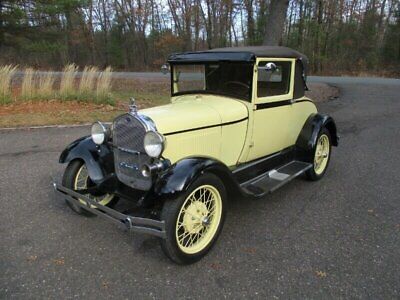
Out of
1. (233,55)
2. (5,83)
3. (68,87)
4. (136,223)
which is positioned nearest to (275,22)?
(68,87)

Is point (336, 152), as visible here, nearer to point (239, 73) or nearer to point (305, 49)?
point (239, 73)

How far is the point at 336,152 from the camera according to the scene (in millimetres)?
6238

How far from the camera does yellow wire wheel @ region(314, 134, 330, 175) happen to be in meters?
4.95

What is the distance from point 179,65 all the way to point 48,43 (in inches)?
563

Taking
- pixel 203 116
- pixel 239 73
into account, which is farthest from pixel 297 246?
pixel 239 73

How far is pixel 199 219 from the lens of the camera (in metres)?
3.09

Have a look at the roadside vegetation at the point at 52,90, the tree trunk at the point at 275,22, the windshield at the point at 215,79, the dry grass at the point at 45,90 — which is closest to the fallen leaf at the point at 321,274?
the windshield at the point at 215,79

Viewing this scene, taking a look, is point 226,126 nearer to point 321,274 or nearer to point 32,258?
point 321,274

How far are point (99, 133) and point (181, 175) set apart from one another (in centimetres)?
122

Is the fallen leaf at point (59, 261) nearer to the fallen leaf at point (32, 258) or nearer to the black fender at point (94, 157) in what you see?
the fallen leaf at point (32, 258)

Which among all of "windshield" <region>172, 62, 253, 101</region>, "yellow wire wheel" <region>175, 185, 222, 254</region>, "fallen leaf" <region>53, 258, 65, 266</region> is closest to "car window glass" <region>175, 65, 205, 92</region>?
"windshield" <region>172, 62, 253, 101</region>

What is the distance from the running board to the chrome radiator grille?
43.7 inches

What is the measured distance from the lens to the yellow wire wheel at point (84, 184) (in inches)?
143

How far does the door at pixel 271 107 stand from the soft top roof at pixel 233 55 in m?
0.08
